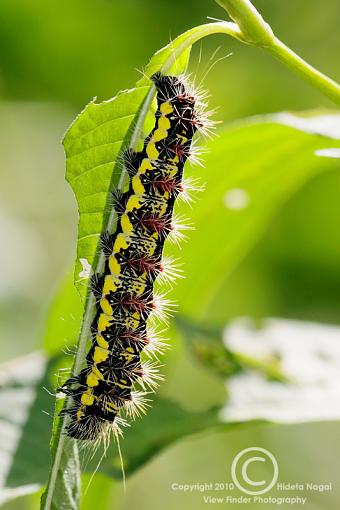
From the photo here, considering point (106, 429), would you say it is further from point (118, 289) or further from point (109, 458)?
point (118, 289)

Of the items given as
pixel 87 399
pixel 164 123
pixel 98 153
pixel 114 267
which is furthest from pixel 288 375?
pixel 98 153

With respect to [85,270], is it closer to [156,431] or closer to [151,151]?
[151,151]

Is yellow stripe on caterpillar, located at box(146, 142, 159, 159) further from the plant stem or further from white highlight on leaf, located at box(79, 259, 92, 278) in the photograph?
the plant stem

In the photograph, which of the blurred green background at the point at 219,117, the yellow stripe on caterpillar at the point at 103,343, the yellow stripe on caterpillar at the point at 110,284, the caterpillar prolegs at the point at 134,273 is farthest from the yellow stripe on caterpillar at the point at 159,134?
the blurred green background at the point at 219,117

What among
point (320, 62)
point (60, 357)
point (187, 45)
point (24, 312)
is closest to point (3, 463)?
point (60, 357)

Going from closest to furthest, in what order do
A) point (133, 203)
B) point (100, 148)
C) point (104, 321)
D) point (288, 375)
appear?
point (100, 148) → point (133, 203) → point (104, 321) → point (288, 375)

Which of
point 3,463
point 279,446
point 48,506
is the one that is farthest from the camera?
point 279,446

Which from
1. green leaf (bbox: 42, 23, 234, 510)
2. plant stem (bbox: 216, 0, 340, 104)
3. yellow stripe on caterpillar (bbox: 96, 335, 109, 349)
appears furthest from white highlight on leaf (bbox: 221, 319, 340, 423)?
plant stem (bbox: 216, 0, 340, 104)
